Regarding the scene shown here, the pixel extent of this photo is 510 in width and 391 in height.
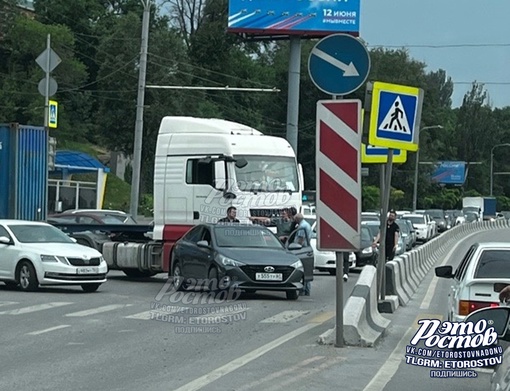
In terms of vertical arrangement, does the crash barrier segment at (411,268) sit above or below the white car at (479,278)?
below

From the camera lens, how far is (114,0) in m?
92.1

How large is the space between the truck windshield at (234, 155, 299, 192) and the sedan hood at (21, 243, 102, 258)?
374cm

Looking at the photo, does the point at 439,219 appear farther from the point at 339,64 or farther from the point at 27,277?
the point at 339,64

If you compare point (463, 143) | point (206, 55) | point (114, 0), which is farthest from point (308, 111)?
point (463, 143)

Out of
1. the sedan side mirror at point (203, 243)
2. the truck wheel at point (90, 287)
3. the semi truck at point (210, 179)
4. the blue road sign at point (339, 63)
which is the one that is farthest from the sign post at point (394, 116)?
the truck wheel at point (90, 287)

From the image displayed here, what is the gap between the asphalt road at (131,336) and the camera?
1106 centimetres

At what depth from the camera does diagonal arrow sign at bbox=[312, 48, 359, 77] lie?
12.4 metres

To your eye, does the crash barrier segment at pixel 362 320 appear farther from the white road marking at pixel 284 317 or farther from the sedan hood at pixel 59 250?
the sedan hood at pixel 59 250

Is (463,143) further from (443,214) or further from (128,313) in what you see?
(128,313)

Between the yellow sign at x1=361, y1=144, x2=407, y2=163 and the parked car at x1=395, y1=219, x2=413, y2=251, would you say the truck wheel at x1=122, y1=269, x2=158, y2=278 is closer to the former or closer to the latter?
the yellow sign at x1=361, y1=144, x2=407, y2=163

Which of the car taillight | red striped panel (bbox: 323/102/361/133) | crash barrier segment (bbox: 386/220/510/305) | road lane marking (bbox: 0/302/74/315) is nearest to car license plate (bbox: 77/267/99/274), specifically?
road lane marking (bbox: 0/302/74/315)

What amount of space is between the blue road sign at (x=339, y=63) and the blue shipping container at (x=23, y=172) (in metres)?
15.9

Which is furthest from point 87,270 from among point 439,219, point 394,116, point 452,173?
point 452,173

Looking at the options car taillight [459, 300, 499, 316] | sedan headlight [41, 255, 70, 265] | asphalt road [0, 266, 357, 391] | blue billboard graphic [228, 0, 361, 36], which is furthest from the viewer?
blue billboard graphic [228, 0, 361, 36]
